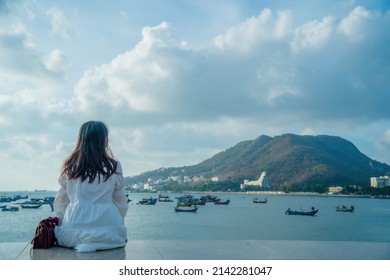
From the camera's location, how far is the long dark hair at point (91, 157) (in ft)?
8.89

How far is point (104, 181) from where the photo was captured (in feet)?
9.02

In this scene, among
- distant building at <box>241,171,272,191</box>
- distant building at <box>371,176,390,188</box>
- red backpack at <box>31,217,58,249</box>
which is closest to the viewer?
red backpack at <box>31,217,58,249</box>

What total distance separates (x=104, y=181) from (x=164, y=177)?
352ft

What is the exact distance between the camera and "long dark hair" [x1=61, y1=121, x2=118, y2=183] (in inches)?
107

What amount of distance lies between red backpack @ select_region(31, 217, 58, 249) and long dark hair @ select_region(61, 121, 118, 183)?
1.14 feet

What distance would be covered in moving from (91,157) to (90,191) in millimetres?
216

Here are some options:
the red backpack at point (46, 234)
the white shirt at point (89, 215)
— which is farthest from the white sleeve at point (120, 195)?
the red backpack at point (46, 234)

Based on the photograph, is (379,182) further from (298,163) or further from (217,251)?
(217,251)

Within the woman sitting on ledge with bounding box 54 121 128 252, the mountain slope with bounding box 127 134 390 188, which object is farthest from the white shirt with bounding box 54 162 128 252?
the mountain slope with bounding box 127 134 390 188

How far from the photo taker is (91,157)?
8.93 ft

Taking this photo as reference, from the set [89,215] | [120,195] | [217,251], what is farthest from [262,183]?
[89,215]

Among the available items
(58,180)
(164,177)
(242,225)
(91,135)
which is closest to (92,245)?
(58,180)

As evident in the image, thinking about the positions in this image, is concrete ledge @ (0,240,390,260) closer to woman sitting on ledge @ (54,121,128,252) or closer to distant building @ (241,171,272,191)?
woman sitting on ledge @ (54,121,128,252)
